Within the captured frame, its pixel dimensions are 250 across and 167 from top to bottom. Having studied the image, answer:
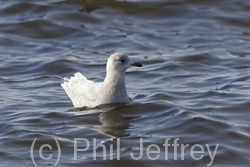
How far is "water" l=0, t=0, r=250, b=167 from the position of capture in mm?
7961

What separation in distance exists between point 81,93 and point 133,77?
80.0 inches

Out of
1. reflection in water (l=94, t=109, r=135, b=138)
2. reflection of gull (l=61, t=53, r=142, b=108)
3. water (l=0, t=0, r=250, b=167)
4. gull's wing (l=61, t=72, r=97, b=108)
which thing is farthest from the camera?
gull's wing (l=61, t=72, r=97, b=108)

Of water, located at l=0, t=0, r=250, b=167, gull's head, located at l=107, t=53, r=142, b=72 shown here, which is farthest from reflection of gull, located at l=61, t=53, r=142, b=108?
water, located at l=0, t=0, r=250, b=167

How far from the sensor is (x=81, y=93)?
964 centimetres

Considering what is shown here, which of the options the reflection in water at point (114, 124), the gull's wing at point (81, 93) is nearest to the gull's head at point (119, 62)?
the gull's wing at point (81, 93)

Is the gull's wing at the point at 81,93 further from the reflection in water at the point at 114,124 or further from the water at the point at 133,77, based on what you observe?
the reflection in water at the point at 114,124

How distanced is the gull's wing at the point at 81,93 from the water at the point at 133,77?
0.66ft

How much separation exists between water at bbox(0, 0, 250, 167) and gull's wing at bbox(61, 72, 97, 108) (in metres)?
0.20

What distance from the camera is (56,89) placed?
11.0m

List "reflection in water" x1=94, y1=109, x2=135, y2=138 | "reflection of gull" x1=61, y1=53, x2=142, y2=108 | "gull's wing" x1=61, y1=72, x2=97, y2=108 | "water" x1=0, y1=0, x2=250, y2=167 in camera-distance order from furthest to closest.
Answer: "gull's wing" x1=61, y1=72, x2=97, y2=108 < "reflection of gull" x1=61, y1=53, x2=142, y2=108 < "reflection in water" x1=94, y1=109, x2=135, y2=138 < "water" x1=0, y1=0, x2=250, y2=167

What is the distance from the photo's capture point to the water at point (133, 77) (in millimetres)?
7961

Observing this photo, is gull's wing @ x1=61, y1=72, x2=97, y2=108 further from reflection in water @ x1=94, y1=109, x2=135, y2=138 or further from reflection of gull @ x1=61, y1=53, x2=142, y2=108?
reflection in water @ x1=94, y1=109, x2=135, y2=138

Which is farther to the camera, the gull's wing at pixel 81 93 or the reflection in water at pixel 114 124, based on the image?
the gull's wing at pixel 81 93

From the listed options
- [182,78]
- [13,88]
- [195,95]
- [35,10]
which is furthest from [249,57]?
[35,10]
